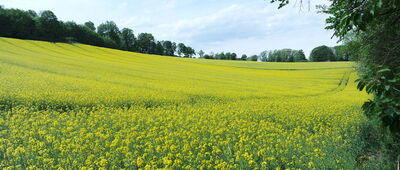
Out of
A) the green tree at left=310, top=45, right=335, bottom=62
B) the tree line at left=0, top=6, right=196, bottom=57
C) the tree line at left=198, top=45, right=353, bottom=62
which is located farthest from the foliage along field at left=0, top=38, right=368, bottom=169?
the green tree at left=310, top=45, right=335, bottom=62

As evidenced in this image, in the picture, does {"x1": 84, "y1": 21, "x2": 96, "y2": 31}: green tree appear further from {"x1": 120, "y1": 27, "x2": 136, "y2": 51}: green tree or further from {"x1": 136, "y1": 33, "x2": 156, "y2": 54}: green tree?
{"x1": 136, "y1": 33, "x2": 156, "y2": 54}: green tree

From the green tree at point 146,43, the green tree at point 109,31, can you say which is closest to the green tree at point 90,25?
the green tree at point 109,31

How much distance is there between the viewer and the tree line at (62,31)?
50.6m

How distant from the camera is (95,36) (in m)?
69.4

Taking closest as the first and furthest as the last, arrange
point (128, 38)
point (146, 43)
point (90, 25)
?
point (128, 38) < point (146, 43) < point (90, 25)

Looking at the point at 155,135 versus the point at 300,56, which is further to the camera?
the point at 300,56

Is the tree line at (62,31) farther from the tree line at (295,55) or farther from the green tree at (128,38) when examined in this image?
the tree line at (295,55)

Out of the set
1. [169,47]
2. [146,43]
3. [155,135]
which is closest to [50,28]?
[146,43]

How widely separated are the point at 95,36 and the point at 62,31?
10.1 meters

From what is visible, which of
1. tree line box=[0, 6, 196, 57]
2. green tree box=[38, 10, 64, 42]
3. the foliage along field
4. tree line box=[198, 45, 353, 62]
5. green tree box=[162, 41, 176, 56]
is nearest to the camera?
the foliage along field

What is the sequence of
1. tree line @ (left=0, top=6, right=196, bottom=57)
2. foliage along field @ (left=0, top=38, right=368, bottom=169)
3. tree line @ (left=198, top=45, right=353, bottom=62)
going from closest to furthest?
1. foliage along field @ (left=0, top=38, right=368, bottom=169)
2. tree line @ (left=0, top=6, right=196, bottom=57)
3. tree line @ (left=198, top=45, right=353, bottom=62)

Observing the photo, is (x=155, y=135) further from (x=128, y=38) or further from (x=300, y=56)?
(x=300, y=56)

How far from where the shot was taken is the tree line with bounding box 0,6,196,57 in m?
50.6

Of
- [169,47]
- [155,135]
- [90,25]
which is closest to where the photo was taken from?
[155,135]
